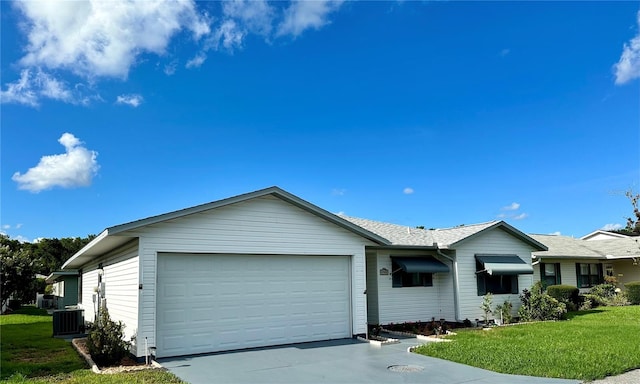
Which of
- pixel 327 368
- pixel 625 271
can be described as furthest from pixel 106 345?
pixel 625 271

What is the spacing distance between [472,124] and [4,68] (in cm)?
1753

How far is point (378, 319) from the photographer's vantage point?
15.8 metres

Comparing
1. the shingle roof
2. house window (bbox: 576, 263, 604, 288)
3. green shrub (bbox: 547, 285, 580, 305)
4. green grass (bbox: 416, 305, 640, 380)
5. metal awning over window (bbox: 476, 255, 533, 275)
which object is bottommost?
green grass (bbox: 416, 305, 640, 380)

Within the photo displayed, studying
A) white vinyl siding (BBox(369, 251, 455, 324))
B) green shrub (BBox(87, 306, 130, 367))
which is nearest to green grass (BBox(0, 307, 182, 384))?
green shrub (BBox(87, 306, 130, 367))

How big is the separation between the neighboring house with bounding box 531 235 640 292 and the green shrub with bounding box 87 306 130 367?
65.6ft

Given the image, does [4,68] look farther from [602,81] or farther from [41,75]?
[602,81]

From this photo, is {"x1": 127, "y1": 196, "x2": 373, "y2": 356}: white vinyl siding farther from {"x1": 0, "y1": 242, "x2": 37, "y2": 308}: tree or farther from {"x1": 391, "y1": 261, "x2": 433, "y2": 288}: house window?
{"x1": 0, "y1": 242, "x2": 37, "y2": 308}: tree

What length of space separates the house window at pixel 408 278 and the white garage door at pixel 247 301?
3114 millimetres

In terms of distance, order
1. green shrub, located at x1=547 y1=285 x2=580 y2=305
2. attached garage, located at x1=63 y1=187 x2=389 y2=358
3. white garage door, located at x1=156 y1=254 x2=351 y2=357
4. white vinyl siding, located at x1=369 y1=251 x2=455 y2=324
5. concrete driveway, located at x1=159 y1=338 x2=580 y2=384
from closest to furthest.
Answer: concrete driveway, located at x1=159 y1=338 x2=580 y2=384 < attached garage, located at x1=63 y1=187 x2=389 y2=358 < white garage door, located at x1=156 y1=254 x2=351 y2=357 < white vinyl siding, located at x1=369 y1=251 x2=455 y2=324 < green shrub, located at x1=547 y1=285 x2=580 y2=305

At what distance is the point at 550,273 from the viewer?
2483 centimetres

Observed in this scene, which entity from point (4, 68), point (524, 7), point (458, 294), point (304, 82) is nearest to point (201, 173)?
point (304, 82)

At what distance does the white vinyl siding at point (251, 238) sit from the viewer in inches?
419

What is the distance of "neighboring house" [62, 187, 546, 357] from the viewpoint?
35.7ft

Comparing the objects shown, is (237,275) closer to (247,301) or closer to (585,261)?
(247,301)
